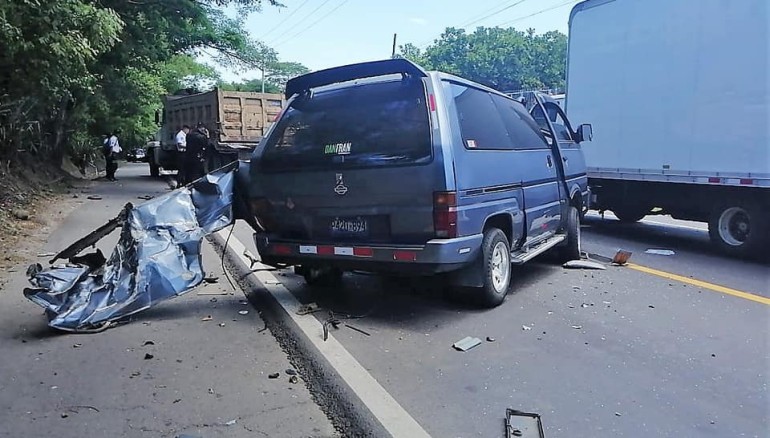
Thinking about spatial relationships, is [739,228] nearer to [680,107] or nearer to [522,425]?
→ [680,107]

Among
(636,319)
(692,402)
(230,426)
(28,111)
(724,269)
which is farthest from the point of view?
(28,111)

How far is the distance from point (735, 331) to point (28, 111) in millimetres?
15294

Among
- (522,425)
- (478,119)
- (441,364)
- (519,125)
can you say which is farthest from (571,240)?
(522,425)

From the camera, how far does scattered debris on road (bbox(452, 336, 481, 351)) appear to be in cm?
470

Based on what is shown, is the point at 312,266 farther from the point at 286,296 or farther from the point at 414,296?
the point at 414,296

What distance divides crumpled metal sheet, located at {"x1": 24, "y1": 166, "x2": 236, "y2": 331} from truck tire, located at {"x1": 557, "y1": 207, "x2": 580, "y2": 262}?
14.0 ft

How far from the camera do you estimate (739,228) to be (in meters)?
8.36

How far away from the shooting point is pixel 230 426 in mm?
3439

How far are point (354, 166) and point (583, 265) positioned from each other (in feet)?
12.5

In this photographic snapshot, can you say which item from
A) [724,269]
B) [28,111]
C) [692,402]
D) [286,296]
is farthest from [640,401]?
[28,111]

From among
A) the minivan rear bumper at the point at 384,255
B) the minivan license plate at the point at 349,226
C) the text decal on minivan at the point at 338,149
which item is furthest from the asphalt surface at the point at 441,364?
the text decal on minivan at the point at 338,149

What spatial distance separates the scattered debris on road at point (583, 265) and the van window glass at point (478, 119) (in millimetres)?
2329

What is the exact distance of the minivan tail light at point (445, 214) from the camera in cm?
490

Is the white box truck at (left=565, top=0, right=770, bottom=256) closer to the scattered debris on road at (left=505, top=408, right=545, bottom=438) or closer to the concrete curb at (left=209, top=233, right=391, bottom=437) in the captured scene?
the scattered debris on road at (left=505, top=408, right=545, bottom=438)
